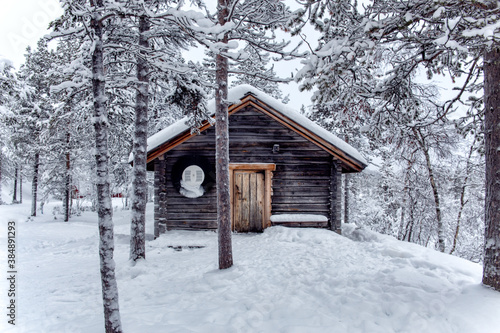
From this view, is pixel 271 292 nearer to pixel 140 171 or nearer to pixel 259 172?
pixel 140 171

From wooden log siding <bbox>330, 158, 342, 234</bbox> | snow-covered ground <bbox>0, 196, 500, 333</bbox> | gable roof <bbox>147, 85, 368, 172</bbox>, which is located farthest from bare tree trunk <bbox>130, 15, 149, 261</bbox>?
wooden log siding <bbox>330, 158, 342, 234</bbox>

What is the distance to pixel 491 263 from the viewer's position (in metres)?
3.94

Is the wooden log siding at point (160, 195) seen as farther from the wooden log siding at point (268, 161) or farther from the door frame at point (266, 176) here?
the door frame at point (266, 176)

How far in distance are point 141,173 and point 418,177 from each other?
1378 centimetres

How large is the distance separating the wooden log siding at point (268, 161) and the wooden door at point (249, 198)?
0.48 meters

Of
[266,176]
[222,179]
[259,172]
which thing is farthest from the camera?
[259,172]

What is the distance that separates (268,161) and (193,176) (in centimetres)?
286

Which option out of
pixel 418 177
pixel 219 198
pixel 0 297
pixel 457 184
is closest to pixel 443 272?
pixel 219 198

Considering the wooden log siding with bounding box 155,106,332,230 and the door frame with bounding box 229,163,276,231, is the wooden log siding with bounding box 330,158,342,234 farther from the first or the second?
the door frame with bounding box 229,163,276,231

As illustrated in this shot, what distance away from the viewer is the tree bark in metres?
3.91

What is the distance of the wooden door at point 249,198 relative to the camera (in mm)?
10055

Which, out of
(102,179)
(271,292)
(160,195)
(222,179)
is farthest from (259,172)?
(102,179)

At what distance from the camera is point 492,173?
4.05 meters

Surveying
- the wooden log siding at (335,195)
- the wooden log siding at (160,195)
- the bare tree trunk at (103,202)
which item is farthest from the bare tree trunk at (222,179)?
the wooden log siding at (335,195)
